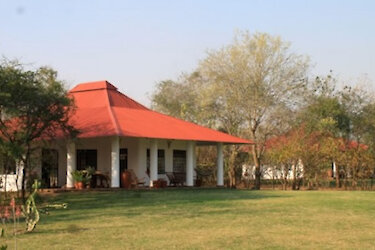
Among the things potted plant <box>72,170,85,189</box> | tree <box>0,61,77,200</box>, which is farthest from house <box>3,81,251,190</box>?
tree <box>0,61,77,200</box>

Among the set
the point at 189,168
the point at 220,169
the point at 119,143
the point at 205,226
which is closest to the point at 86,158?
the point at 119,143

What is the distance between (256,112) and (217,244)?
26188 mm

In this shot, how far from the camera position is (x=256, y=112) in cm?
3553

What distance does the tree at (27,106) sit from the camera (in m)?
17.0

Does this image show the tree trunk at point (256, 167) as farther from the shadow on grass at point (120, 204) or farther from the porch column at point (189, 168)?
the shadow on grass at point (120, 204)

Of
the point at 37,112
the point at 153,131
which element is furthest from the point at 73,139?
the point at 153,131

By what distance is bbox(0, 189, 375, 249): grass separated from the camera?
32.4ft

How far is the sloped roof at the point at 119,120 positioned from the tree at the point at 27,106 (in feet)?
14.7

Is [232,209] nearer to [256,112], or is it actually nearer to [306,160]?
[306,160]

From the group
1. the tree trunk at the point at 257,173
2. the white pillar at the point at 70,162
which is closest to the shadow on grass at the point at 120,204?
→ the white pillar at the point at 70,162

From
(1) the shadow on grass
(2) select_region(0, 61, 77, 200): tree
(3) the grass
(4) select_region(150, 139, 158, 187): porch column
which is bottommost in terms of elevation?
(3) the grass

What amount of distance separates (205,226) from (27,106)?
329 inches

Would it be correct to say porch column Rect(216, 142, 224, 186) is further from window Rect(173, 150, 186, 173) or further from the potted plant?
the potted plant

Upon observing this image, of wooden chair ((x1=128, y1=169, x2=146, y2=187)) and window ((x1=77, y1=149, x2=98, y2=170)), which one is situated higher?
window ((x1=77, y1=149, x2=98, y2=170))
